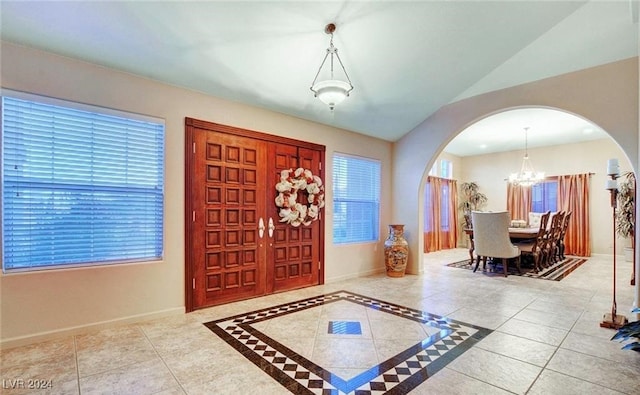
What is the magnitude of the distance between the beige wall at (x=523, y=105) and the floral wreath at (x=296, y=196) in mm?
1956

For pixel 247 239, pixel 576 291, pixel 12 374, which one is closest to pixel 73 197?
pixel 12 374

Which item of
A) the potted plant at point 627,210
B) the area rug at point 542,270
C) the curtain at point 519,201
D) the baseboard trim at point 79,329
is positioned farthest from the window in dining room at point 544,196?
the baseboard trim at point 79,329

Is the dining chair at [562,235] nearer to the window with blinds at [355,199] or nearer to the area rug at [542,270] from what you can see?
the area rug at [542,270]

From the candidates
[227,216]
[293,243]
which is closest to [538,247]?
[293,243]

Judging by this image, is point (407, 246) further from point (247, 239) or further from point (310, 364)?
point (310, 364)

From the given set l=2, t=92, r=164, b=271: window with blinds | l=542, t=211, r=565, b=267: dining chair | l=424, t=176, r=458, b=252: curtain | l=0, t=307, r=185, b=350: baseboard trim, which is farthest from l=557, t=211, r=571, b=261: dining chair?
l=2, t=92, r=164, b=271: window with blinds

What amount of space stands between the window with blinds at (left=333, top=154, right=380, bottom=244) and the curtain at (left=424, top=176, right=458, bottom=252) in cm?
348

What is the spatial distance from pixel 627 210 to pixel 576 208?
4.33ft

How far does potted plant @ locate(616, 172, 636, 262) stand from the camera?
6818mm

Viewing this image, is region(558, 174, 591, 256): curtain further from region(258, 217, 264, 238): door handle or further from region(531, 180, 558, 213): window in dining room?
region(258, 217, 264, 238): door handle

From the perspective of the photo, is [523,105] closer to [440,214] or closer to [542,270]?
[542,270]

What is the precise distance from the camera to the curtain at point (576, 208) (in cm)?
809

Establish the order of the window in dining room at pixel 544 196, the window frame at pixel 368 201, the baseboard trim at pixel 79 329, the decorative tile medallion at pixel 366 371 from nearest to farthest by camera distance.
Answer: the decorative tile medallion at pixel 366 371 → the baseboard trim at pixel 79 329 → the window frame at pixel 368 201 → the window in dining room at pixel 544 196

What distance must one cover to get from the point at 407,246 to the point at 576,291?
8.25 ft
